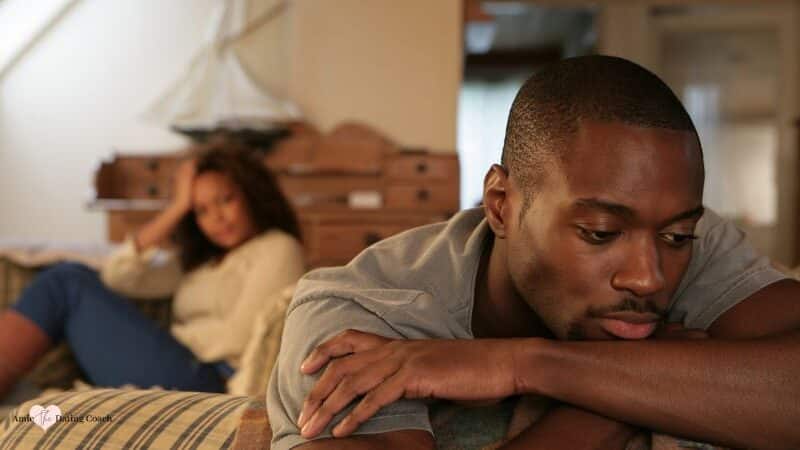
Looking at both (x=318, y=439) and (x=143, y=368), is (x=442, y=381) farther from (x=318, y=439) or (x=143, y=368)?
(x=143, y=368)

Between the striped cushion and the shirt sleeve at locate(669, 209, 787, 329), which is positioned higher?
the shirt sleeve at locate(669, 209, 787, 329)

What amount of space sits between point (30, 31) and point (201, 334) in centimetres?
345

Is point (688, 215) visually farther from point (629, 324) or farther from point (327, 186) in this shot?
point (327, 186)

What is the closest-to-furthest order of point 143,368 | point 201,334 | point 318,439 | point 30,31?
point 318,439 < point 143,368 < point 201,334 < point 30,31

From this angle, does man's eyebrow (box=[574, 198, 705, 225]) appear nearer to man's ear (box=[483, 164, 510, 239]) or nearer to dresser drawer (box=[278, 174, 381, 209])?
man's ear (box=[483, 164, 510, 239])

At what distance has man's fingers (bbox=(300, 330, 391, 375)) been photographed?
721mm

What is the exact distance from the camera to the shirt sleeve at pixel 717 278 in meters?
0.91

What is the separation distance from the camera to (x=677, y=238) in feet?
2.68

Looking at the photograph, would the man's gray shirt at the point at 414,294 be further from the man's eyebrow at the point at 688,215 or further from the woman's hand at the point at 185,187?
the woman's hand at the point at 185,187

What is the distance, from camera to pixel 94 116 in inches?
195

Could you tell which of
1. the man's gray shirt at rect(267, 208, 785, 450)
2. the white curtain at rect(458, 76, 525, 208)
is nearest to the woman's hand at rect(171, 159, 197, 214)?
the man's gray shirt at rect(267, 208, 785, 450)

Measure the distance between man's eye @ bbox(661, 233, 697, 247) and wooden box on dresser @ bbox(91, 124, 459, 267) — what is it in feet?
11.0

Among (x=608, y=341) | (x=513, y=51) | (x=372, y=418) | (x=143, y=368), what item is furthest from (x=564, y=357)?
(x=513, y=51)

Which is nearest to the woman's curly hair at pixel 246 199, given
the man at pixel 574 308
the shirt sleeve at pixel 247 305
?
the shirt sleeve at pixel 247 305
